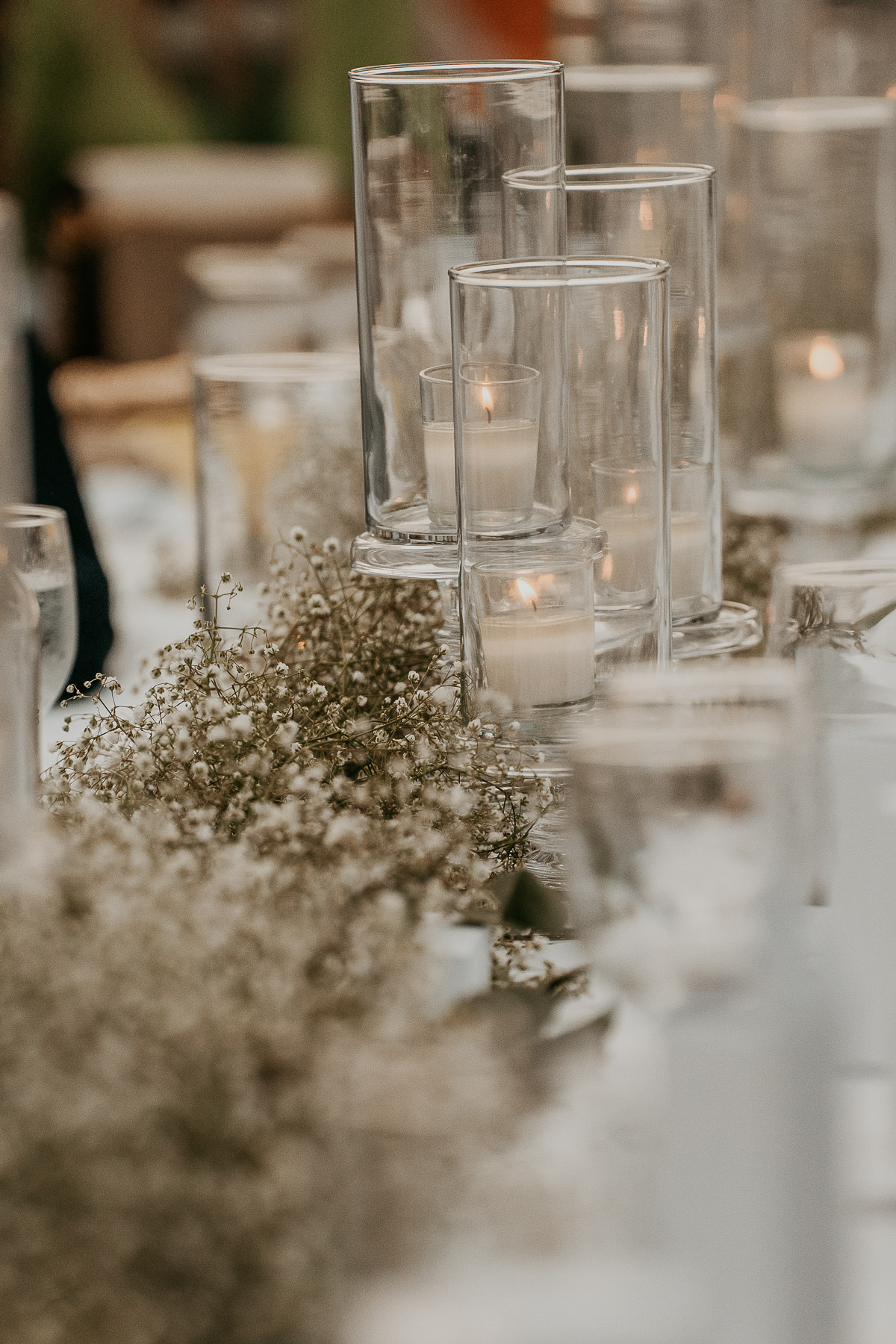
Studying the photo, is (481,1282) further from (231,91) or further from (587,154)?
(231,91)

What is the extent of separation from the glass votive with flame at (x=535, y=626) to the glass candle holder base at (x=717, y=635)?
4.3 inches

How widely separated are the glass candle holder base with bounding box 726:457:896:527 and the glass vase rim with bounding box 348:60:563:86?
50cm

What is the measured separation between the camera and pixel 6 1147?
0.48 metres

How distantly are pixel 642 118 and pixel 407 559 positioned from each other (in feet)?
1.93

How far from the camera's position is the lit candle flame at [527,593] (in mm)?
779

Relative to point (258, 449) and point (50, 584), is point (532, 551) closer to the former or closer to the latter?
point (50, 584)

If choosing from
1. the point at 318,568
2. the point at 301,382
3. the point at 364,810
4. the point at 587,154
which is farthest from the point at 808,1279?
the point at 587,154

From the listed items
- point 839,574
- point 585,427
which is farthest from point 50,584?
point 839,574

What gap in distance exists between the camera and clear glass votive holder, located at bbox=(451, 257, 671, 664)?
2.51 feet

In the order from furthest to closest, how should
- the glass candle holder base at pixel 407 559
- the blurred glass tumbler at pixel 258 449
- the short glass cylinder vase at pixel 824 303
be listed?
the short glass cylinder vase at pixel 824 303, the blurred glass tumbler at pixel 258 449, the glass candle holder base at pixel 407 559

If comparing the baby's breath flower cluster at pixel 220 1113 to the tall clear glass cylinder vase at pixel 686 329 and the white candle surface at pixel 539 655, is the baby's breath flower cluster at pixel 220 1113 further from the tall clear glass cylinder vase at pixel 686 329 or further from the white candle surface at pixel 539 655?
the tall clear glass cylinder vase at pixel 686 329

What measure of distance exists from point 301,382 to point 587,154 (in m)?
0.34

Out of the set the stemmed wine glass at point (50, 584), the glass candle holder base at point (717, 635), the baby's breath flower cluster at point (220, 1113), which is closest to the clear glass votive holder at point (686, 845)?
the baby's breath flower cluster at point (220, 1113)

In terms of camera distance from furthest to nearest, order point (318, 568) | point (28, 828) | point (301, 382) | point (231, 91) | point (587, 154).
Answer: point (231, 91) < point (587, 154) < point (301, 382) < point (318, 568) < point (28, 828)
